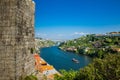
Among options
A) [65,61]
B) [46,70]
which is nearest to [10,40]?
[46,70]

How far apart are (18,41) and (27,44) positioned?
129 centimetres

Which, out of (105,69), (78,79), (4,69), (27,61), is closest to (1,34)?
(4,69)

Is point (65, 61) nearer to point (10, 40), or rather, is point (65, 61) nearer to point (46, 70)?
point (46, 70)

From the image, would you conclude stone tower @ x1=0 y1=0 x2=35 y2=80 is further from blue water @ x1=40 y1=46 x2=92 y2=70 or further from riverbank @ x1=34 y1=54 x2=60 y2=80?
blue water @ x1=40 y1=46 x2=92 y2=70

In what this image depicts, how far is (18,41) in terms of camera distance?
7.97 m

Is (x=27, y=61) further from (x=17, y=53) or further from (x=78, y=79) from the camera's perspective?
(x=78, y=79)

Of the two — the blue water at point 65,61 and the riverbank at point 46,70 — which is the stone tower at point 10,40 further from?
the blue water at point 65,61

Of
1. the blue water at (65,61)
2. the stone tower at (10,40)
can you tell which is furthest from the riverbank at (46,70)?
the blue water at (65,61)

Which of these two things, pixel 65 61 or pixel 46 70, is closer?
pixel 46 70

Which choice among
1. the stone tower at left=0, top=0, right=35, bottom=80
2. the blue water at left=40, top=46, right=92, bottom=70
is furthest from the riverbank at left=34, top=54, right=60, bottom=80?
the blue water at left=40, top=46, right=92, bottom=70

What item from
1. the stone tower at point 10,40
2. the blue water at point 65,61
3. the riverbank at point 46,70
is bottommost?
the blue water at point 65,61

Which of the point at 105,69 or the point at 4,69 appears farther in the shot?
the point at 105,69

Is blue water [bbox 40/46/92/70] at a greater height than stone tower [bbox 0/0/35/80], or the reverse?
stone tower [bbox 0/0/35/80]

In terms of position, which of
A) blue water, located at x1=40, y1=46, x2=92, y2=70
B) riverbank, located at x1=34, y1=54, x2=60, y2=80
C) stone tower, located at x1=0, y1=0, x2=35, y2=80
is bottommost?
blue water, located at x1=40, y1=46, x2=92, y2=70
